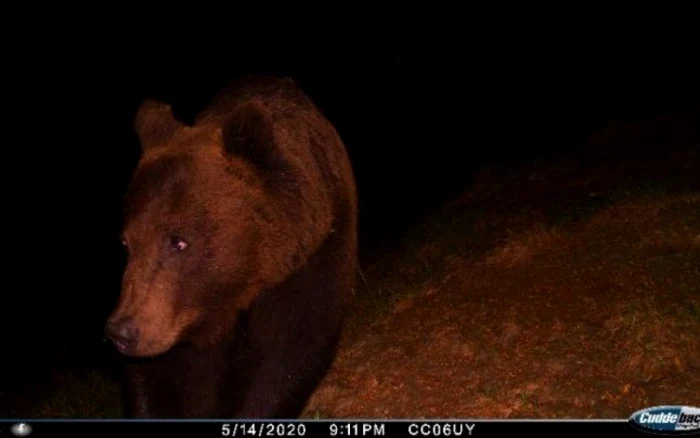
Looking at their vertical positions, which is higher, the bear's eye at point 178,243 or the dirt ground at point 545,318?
the bear's eye at point 178,243

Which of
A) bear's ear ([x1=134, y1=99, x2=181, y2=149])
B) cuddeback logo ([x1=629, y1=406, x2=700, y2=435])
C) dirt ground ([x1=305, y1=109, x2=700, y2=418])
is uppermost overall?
bear's ear ([x1=134, y1=99, x2=181, y2=149])

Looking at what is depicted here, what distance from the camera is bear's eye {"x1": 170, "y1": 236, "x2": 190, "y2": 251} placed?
11.8ft

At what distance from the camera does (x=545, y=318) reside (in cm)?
493

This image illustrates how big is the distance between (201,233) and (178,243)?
4.3 inches

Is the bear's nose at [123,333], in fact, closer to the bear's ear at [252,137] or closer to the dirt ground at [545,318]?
the bear's ear at [252,137]

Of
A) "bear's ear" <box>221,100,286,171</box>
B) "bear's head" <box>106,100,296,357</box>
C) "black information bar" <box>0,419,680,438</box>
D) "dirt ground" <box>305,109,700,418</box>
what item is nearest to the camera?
"bear's head" <box>106,100,296,357</box>

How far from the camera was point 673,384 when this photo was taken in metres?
3.97

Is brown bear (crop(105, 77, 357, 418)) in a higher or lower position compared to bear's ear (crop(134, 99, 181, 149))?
lower

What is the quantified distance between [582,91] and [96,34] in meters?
20.3

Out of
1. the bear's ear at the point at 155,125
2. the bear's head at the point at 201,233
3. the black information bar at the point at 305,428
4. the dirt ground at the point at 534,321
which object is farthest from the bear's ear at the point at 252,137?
the dirt ground at the point at 534,321

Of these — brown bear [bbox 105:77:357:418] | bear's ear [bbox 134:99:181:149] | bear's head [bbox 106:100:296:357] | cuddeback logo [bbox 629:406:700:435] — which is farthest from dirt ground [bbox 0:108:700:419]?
bear's ear [bbox 134:99:181:149]

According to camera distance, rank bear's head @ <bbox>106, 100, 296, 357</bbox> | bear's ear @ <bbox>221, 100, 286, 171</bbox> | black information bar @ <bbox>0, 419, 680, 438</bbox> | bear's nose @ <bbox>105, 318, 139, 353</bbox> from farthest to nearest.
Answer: bear's ear @ <bbox>221, 100, 286, 171</bbox>, black information bar @ <bbox>0, 419, 680, 438</bbox>, bear's head @ <bbox>106, 100, 296, 357</bbox>, bear's nose @ <bbox>105, 318, 139, 353</bbox>

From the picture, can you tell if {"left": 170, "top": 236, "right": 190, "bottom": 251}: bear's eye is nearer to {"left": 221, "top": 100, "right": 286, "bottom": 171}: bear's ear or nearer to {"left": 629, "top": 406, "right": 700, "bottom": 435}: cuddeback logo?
{"left": 221, "top": 100, "right": 286, "bottom": 171}: bear's ear

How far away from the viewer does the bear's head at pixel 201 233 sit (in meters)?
3.54
